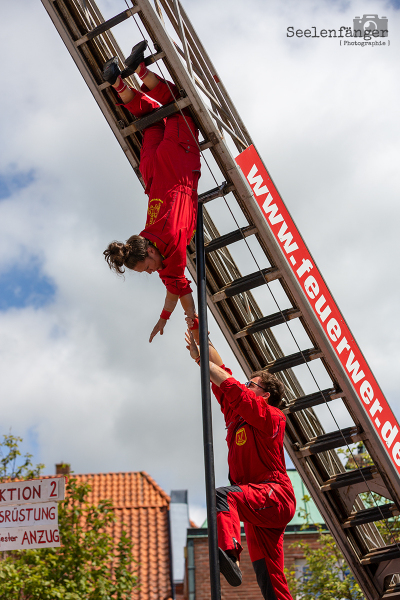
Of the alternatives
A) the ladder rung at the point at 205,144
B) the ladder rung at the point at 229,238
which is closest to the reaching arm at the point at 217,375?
the ladder rung at the point at 229,238

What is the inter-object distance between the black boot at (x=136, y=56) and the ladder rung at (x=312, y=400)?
365 cm

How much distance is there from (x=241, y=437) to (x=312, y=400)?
4.45ft

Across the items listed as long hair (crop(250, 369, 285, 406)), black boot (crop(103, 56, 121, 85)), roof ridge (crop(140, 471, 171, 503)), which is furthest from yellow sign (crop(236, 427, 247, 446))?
roof ridge (crop(140, 471, 171, 503))

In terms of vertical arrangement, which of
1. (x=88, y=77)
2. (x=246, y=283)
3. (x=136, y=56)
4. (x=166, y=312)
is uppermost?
(x=88, y=77)

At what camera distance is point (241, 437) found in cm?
529

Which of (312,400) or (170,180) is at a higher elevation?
(170,180)

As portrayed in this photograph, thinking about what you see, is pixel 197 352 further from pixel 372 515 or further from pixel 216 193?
pixel 372 515

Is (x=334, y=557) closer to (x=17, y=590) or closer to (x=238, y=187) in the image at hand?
(x=17, y=590)

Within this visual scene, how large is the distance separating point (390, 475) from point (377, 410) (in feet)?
2.20

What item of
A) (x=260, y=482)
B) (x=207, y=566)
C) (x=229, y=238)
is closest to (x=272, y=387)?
(x=260, y=482)

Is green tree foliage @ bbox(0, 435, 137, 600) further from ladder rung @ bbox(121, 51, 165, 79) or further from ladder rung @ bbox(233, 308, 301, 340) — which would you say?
ladder rung @ bbox(121, 51, 165, 79)

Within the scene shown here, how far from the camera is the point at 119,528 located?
68.7 feet

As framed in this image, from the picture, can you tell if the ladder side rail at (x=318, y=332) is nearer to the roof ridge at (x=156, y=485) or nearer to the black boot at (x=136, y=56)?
the black boot at (x=136, y=56)

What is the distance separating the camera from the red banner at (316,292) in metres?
5.89
